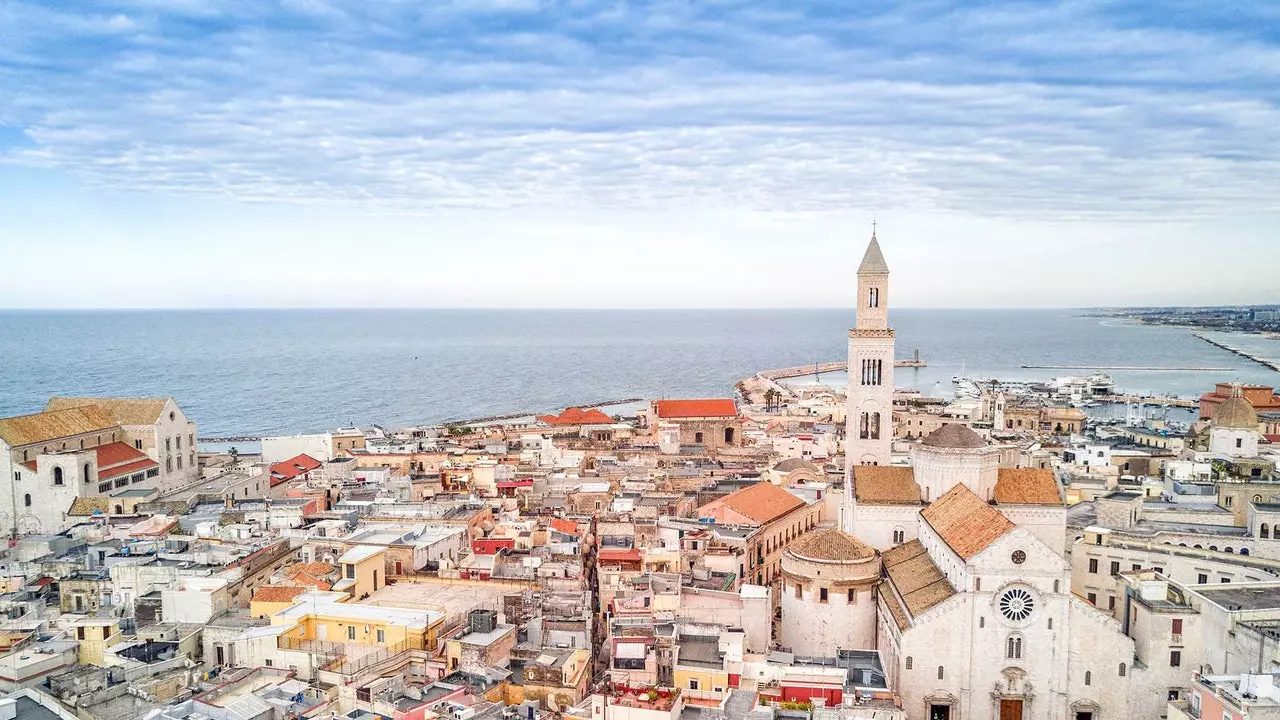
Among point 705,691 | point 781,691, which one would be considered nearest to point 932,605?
point 781,691

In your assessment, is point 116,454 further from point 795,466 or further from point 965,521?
point 965,521

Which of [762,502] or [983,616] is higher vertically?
[762,502]

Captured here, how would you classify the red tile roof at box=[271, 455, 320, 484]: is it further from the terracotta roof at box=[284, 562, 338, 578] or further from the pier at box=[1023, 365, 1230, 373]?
the pier at box=[1023, 365, 1230, 373]

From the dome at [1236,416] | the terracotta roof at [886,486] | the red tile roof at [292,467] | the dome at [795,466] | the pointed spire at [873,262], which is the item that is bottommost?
the red tile roof at [292,467]

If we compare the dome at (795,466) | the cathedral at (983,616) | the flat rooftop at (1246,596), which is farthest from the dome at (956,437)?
the dome at (795,466)

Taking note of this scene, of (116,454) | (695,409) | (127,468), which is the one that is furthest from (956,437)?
(116,454)

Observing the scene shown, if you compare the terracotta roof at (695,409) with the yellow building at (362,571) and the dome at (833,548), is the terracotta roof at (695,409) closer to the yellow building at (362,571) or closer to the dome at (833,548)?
the dome at (833,548)
